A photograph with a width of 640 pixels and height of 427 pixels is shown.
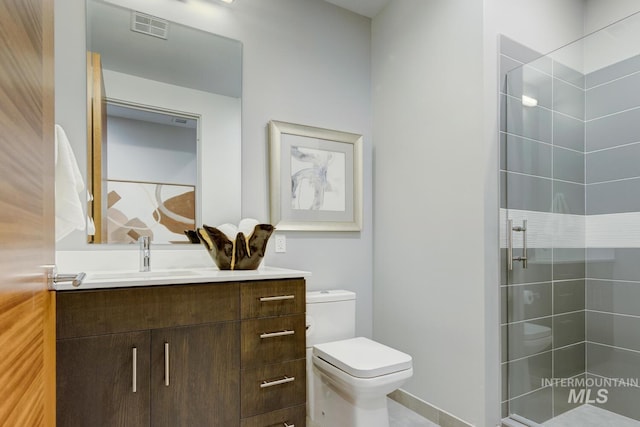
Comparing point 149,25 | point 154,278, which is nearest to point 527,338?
point 154,278

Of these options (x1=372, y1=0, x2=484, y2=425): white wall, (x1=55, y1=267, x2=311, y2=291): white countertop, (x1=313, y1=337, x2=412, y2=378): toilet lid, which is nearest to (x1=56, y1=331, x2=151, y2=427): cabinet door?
(x1=55, y1=267, x2=311, y2=291): white countertop

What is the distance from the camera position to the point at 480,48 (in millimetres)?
1933

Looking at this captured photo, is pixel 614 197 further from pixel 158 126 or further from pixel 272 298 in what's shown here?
pixel 158 126

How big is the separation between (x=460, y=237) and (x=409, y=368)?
29.4 inches

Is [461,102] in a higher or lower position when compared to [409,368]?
higher

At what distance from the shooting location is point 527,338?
198 centimetres

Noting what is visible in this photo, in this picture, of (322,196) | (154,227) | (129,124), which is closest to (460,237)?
(322,196)

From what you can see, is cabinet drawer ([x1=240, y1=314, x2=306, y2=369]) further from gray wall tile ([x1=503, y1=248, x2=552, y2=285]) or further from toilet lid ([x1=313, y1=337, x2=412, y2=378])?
gray wall tile ([x1=503, y1=248, x2=552, y2=285])

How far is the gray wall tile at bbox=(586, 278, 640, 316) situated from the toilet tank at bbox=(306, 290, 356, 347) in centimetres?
129

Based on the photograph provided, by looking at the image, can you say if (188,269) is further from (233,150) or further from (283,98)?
(283,98)

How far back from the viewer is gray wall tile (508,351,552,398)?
76.7 inches

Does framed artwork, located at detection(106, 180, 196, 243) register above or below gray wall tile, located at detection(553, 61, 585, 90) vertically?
below

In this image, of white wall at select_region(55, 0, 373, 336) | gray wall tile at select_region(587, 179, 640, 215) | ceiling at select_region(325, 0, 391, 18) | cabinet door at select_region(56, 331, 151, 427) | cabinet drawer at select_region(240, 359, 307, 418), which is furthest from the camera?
ceiling at select_region(325, 0, 391, 18)

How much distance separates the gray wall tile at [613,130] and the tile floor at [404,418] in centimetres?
179
